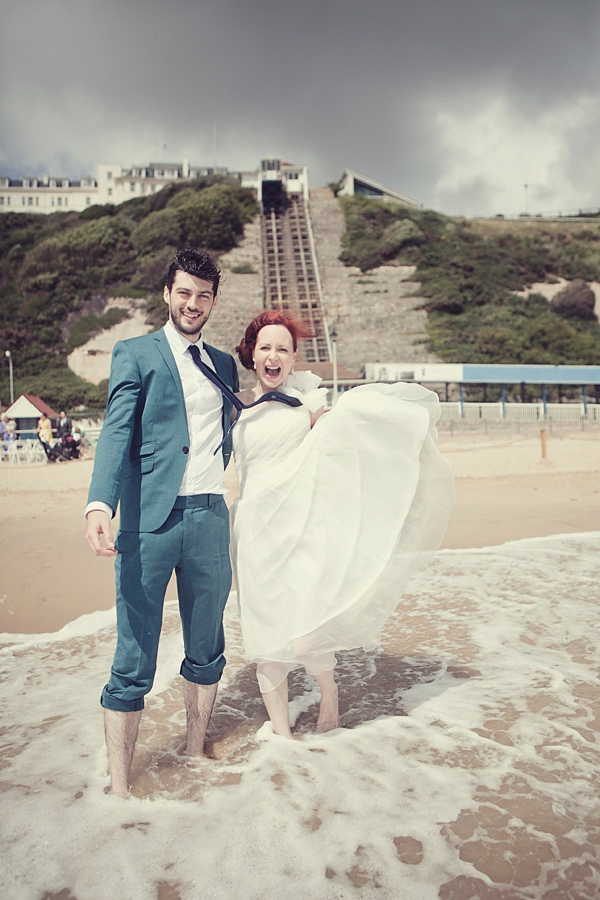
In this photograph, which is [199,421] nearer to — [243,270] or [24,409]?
[24,409]

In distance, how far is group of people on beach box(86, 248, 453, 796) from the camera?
216 cm

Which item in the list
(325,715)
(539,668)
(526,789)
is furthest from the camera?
(539,668)

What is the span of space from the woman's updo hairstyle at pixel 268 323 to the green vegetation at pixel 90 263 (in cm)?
3994

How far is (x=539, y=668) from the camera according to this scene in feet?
11.1

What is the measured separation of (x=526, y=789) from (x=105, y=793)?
151 cm

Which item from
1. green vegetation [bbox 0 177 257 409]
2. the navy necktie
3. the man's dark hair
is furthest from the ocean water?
green vegetation [bbox 0 177 257 409]

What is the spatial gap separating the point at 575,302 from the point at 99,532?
48667 mm

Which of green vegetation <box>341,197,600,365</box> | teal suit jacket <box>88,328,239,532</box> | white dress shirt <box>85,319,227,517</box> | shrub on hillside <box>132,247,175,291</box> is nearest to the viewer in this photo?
teal suit jacket <box>88,328,239,532</box>

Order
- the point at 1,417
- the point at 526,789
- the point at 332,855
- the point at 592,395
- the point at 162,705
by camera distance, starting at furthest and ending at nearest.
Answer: the point at 592,395, the point at 1,417, the point at 162,705, the point at 526,789, the point at 332,855

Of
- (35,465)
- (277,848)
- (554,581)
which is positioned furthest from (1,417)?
(277,848)

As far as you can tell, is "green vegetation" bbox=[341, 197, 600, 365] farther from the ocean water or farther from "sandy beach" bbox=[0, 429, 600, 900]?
the ocean water

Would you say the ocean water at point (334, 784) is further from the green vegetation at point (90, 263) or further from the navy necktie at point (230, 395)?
the green vegetation at point (90, 263)

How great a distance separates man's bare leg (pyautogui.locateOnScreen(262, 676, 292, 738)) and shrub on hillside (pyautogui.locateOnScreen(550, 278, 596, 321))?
156ft

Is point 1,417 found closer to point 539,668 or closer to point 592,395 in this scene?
point 539,668
